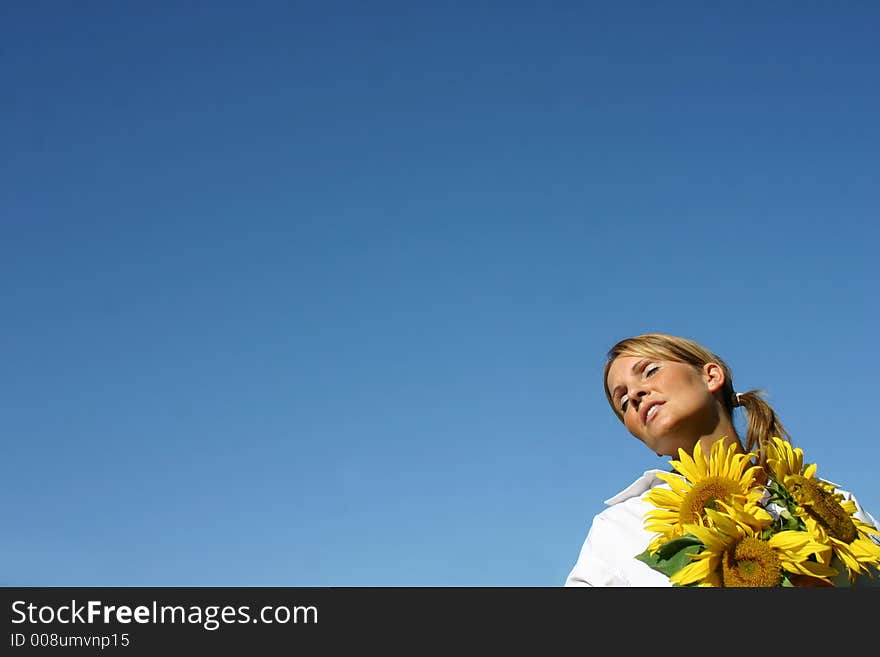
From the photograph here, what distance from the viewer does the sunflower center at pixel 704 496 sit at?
4.06 m

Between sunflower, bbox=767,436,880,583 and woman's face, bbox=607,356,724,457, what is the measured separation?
80 cm

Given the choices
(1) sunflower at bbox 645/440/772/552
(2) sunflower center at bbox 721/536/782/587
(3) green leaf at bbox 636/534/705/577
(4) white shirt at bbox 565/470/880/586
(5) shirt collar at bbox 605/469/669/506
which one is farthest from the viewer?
(5) shirt collar at bbox 605/469/669/506

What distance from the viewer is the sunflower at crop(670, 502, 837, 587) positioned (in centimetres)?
383

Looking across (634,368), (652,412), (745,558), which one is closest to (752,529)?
(745,558)

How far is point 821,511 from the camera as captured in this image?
13.6ft

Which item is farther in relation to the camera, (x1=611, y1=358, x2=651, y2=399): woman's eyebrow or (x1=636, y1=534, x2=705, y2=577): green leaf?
(x1=611, y1=358, x2=651, y2=399): woman's eyebrow

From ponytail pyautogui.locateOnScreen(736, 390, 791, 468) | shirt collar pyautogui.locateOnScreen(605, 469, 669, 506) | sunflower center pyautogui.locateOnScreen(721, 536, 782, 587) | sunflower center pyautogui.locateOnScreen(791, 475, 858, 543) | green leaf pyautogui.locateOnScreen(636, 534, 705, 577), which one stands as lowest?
sunflower center pyautogui.locateOnScreen(721, 536, 782, 587)

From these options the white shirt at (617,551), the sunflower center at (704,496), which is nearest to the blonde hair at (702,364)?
the white shirt at (617,551)

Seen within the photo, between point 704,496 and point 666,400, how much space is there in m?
1.21

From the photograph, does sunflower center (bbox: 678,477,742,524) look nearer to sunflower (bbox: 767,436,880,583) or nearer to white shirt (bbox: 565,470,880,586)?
white shirt (bbox: 565,470,880,586)

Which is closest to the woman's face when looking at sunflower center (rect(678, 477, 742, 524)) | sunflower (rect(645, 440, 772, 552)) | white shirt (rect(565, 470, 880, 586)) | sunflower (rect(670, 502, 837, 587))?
white shirt (rect(565, 470, 880, 586))
